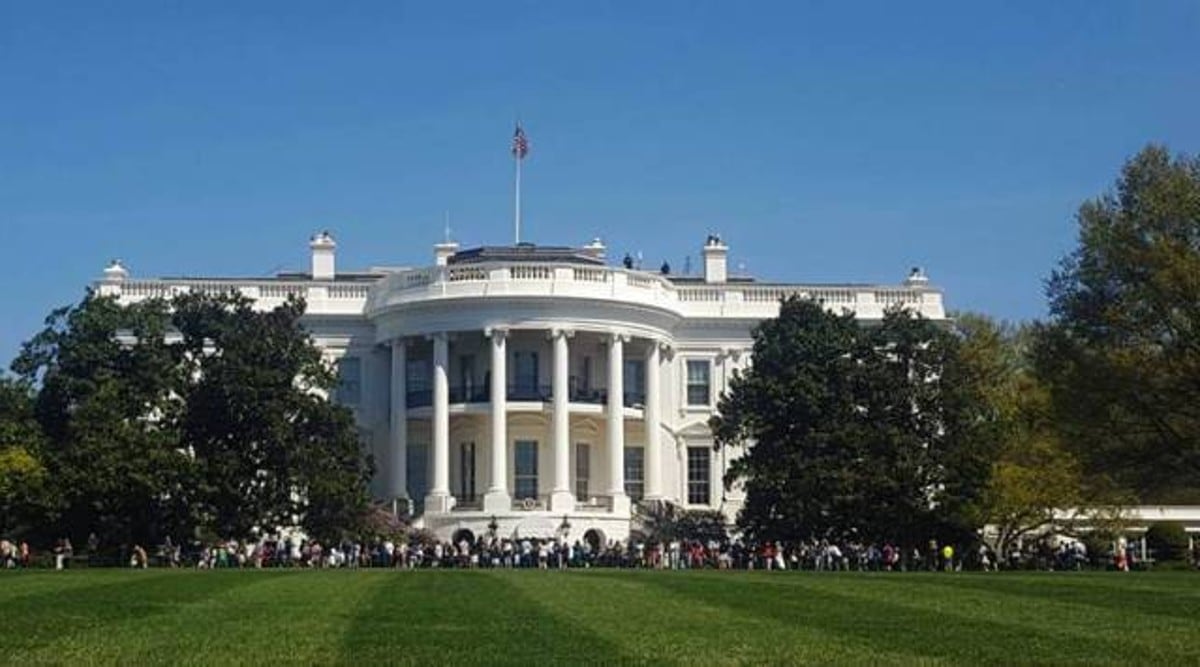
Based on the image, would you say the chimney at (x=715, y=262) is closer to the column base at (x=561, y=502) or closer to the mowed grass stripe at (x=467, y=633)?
the column base at (x=561, y=502)

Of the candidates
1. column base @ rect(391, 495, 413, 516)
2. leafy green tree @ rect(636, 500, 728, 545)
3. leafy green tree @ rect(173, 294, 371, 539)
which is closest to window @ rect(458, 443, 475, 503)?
column base @ rect(391, 495, 413, 516)

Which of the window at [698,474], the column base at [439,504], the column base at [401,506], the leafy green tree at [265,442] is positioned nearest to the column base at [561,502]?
the column base at [439,504]

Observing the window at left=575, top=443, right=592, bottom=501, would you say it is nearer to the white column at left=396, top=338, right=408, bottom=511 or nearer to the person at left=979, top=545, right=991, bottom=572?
the white column at left=396, top=338, right=408, bottom=511

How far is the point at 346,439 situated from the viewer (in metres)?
63.5

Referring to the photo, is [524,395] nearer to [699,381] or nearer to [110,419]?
[699,381]

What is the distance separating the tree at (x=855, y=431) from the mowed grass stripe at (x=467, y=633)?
31779 millimetres

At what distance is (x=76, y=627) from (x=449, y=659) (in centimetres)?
598

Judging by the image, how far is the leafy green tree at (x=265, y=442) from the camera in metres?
60.7

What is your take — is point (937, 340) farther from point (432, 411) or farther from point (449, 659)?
point (449, 659)

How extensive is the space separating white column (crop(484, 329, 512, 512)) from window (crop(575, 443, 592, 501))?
3.59 metres

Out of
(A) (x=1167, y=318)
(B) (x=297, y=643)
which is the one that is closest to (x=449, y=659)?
(B) (x=297, y=643)

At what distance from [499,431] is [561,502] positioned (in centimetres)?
398

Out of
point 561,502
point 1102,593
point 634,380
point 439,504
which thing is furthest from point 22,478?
point 1102,593

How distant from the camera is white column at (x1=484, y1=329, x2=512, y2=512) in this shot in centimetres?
7281
